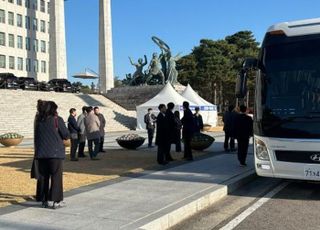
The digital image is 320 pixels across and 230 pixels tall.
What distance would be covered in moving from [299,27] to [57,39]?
2336 inches

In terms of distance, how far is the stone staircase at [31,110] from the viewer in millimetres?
35219

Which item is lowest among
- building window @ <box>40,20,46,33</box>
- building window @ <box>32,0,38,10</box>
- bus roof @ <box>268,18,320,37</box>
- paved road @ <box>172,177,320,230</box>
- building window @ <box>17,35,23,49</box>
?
paved road @ <box>172,177,320,230</box>

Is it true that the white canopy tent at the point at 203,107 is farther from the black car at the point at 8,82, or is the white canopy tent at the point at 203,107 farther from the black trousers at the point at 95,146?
the black trousers at the point at 95,146

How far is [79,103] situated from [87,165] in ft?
121

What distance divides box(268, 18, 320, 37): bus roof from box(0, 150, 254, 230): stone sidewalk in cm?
330

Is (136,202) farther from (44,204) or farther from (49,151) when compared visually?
(49,151)

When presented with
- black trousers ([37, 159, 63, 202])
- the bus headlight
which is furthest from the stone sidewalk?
the bus headlight

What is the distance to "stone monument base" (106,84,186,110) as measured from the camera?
5603 cm

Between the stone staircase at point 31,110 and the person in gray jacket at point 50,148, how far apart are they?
2626cm

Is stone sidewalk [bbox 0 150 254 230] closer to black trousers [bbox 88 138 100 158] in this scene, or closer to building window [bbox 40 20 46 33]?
black trousers [bbox 88 138 100 158]

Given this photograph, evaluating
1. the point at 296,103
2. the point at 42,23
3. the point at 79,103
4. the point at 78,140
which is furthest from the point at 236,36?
the point at 296,103

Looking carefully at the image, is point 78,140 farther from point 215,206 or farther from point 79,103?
point 79,103

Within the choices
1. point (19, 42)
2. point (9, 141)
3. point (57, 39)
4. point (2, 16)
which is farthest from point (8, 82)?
point (19, 42)

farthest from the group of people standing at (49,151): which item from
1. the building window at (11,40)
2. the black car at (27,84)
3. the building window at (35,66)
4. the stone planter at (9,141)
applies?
the building window at (35,66)
